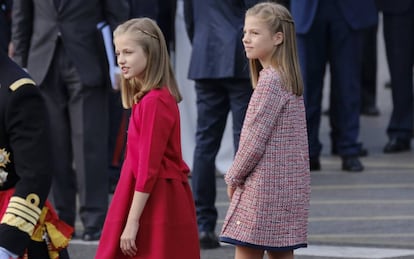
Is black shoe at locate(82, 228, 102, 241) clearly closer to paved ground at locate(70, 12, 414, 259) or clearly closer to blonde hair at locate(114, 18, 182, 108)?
paved ground at locate(70, 12, 414, 259)

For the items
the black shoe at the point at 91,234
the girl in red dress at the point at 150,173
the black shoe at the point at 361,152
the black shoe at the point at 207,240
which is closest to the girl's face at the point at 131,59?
the girl in red dress at the point at 150,173

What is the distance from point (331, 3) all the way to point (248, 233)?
504 centimetres

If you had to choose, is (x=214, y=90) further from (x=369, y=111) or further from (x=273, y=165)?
(x=369, y=111)

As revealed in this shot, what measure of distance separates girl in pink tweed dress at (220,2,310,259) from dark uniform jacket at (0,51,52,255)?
1.23 meters

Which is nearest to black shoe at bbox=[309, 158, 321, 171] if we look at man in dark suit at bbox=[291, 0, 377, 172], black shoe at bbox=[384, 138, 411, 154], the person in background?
man in dark suit at bbox=[291, 0, 377, 172]

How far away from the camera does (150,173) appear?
5395 mm

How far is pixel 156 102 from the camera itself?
5.47 m

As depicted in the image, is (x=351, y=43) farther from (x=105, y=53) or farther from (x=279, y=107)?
(x=279, y=107)

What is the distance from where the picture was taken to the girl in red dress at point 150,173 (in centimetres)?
541

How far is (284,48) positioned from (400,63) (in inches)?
247

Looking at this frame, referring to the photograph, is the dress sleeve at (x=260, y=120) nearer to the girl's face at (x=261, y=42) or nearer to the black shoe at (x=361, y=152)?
the girl's face at (x=261, y=42)

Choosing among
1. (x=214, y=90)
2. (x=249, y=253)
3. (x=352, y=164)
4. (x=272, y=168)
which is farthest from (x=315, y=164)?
(x=272, y=168)

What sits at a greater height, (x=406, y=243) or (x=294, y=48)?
(x=294, y=48)

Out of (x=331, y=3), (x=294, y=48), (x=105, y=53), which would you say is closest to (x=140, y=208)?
(x=294, y=48)
